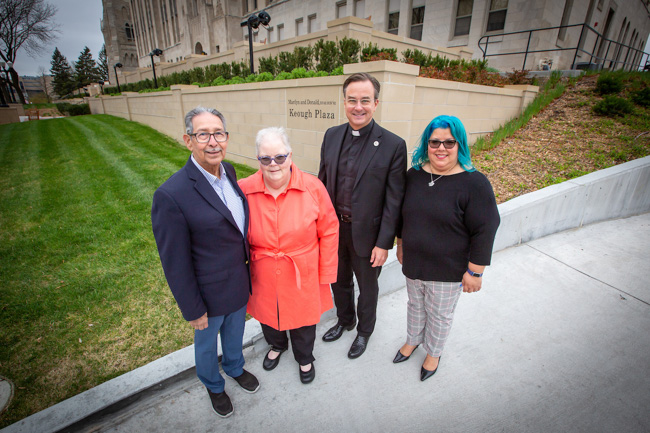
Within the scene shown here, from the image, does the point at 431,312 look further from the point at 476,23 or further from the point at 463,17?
the point at 463,17

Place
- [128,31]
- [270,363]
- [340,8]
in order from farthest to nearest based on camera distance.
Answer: [128,31] → [340,8] → [270,363]

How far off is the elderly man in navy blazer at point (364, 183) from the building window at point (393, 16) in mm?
19019

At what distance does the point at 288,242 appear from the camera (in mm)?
2148

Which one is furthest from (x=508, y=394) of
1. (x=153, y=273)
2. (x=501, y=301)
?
(x=153, y=273)

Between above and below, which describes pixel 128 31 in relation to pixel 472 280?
above

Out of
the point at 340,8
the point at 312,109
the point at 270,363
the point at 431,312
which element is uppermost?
the point at 340,8

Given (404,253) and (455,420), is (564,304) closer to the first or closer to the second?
(455,420)

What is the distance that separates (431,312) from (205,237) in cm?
187

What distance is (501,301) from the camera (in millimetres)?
3445

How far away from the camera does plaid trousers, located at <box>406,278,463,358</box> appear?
7.66 feet

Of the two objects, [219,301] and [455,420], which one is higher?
[219,301]

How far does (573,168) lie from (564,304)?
144 inches

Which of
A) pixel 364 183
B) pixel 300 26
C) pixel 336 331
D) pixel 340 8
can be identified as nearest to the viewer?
pixel 364 183

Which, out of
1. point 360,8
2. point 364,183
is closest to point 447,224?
point 364,183
